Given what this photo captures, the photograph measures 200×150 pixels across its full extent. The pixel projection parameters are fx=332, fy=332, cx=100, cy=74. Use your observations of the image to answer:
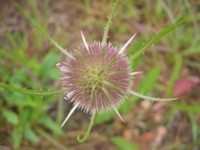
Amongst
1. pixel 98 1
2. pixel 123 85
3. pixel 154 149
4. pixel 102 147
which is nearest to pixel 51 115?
pixel 102 147

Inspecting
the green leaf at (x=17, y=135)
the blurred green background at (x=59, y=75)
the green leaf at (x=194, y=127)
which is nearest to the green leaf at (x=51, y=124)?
the blurred green background at (x=59, y=75)

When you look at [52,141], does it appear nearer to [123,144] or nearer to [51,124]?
[51,124]

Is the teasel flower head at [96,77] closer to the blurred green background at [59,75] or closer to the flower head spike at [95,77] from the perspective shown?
the flower head spike at [95,77]

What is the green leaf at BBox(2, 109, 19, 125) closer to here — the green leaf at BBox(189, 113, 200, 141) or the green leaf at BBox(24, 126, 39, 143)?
the green leaf at BBox(24, 126, 39, 143)

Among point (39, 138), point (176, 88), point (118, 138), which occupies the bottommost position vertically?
point (39, 138)

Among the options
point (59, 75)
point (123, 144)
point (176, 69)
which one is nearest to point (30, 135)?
point (59, 75)

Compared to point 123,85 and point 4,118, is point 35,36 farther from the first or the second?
point 123,85

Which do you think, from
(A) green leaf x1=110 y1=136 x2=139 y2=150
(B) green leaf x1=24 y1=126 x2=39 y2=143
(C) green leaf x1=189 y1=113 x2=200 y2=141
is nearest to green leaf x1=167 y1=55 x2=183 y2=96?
(C) green leaf x1=189 y1=113 x2=200 y2=141
